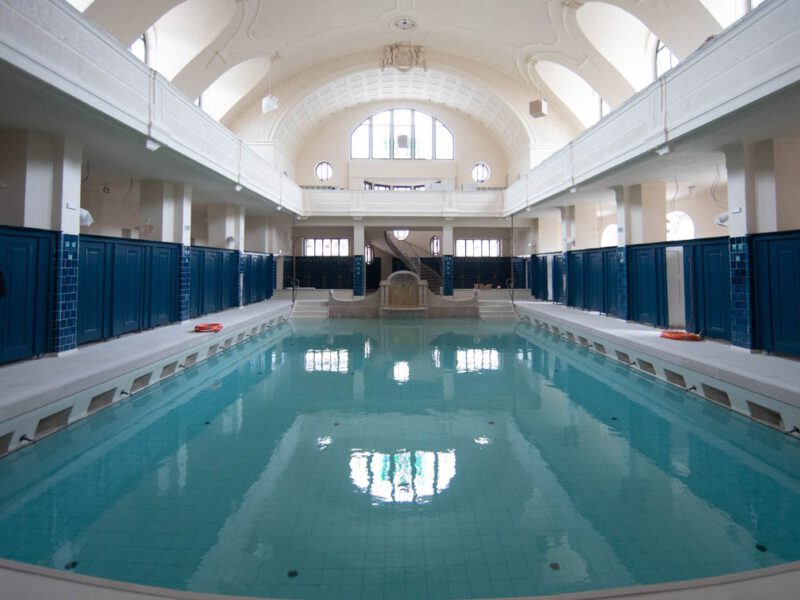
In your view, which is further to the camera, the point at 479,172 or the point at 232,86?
the point at 479,172

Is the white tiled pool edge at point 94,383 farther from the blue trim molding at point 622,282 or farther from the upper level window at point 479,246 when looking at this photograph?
the upper level window at point 479,246

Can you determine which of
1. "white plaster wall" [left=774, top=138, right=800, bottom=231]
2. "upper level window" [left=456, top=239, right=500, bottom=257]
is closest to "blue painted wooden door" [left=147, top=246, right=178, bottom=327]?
"white plaster wall" [left=774, top=138, right=800, bottom=231]

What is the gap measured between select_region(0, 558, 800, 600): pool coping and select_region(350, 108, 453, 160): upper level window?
21893 millimetres

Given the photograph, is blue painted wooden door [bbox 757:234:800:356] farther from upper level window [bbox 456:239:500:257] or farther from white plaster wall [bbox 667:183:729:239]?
upper level window [bbox 456:239:500:257]

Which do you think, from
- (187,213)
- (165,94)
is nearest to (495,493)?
(165,94)

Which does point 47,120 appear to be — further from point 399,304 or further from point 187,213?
point 399,304

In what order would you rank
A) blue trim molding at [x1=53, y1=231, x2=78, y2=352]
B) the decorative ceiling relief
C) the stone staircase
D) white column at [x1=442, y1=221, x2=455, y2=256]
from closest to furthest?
blue trim molding at [x1=53, y1=231, x2=78, y2=352], the stone staircase, the decorative ceiling relief, white column at [x1=442, y1=221, x2=455, y2=256]

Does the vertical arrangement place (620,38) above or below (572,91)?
below

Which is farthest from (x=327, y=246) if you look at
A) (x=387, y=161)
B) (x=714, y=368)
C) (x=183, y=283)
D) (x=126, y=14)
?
(x=714, y=368)

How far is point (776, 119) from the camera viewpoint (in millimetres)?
6289

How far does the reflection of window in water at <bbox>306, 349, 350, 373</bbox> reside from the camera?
8031 millimetres

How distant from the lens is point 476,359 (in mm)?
8891

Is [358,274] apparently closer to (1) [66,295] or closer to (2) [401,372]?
(2) [401,372]

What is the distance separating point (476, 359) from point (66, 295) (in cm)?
666
